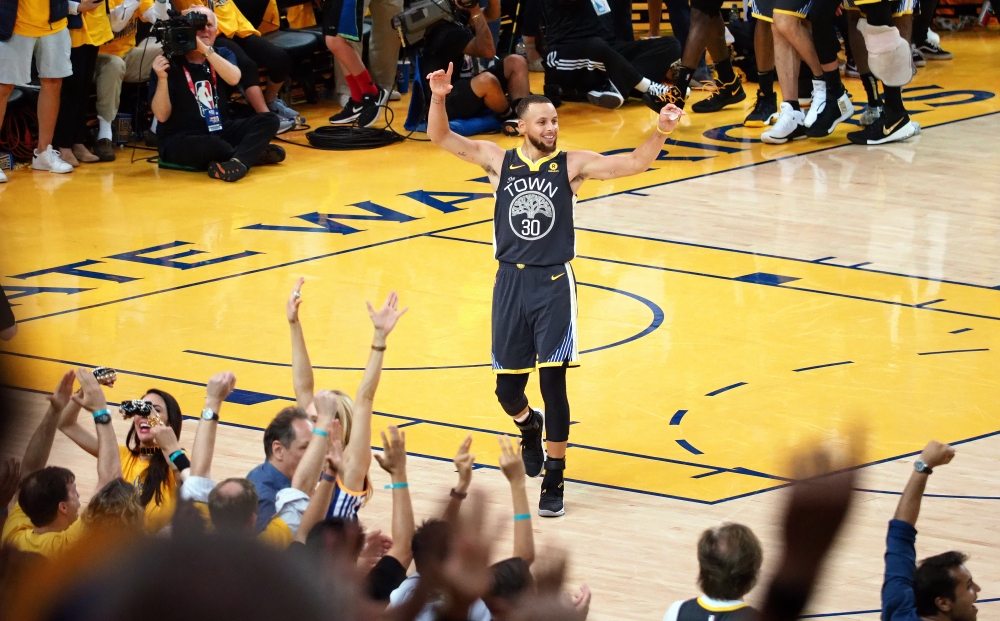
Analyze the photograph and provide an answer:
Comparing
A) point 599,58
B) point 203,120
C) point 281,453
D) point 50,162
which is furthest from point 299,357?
point 599,58

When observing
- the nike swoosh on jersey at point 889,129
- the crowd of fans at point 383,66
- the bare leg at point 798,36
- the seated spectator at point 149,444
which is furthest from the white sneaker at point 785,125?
the seated spectator at point 149,444

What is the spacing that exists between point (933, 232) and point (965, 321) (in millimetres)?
2015

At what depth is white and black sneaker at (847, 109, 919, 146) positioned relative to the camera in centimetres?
1222

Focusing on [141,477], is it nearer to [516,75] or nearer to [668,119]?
[668,119]

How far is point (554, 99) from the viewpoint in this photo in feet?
47.0

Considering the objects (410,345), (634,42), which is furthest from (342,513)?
(634,42)

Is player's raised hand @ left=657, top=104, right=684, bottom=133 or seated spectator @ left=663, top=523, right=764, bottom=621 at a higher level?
player's raised hand @ left=657, top=104, right=684, bottom=133

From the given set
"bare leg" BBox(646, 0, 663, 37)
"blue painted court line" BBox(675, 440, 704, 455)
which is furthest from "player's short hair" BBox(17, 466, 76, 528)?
"bare leg" BBox(646, 0, 663, 37)

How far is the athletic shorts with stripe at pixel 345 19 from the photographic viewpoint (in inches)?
510

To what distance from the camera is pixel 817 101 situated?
1250 cm

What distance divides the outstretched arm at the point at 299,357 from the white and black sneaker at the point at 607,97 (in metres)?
9.19

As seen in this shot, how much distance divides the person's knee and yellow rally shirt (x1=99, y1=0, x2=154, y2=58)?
759 centimetres

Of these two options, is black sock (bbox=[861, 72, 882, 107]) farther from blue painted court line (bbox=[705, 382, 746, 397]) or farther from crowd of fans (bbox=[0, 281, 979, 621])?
crowd of fans (bbox=[0, 281, 979, 621])

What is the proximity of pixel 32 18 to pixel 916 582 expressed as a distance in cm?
926
